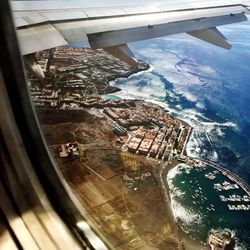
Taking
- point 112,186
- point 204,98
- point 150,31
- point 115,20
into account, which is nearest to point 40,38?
point 115,20

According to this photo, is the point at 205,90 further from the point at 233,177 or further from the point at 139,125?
the point at 233,177

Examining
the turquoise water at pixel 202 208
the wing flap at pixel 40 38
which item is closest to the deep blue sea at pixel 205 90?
the turquoise water at pixel 202 208

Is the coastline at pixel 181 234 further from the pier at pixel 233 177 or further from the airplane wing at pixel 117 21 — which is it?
the airplane wing at pixel 117 21

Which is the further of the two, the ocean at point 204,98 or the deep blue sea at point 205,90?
the deep blue sea at point 205,90

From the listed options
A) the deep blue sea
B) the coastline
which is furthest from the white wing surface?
the deep blue sea

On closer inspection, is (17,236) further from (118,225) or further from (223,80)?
(223,80)

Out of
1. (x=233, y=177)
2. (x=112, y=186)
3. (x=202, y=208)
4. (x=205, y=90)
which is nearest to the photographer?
(x=112, y=186)
